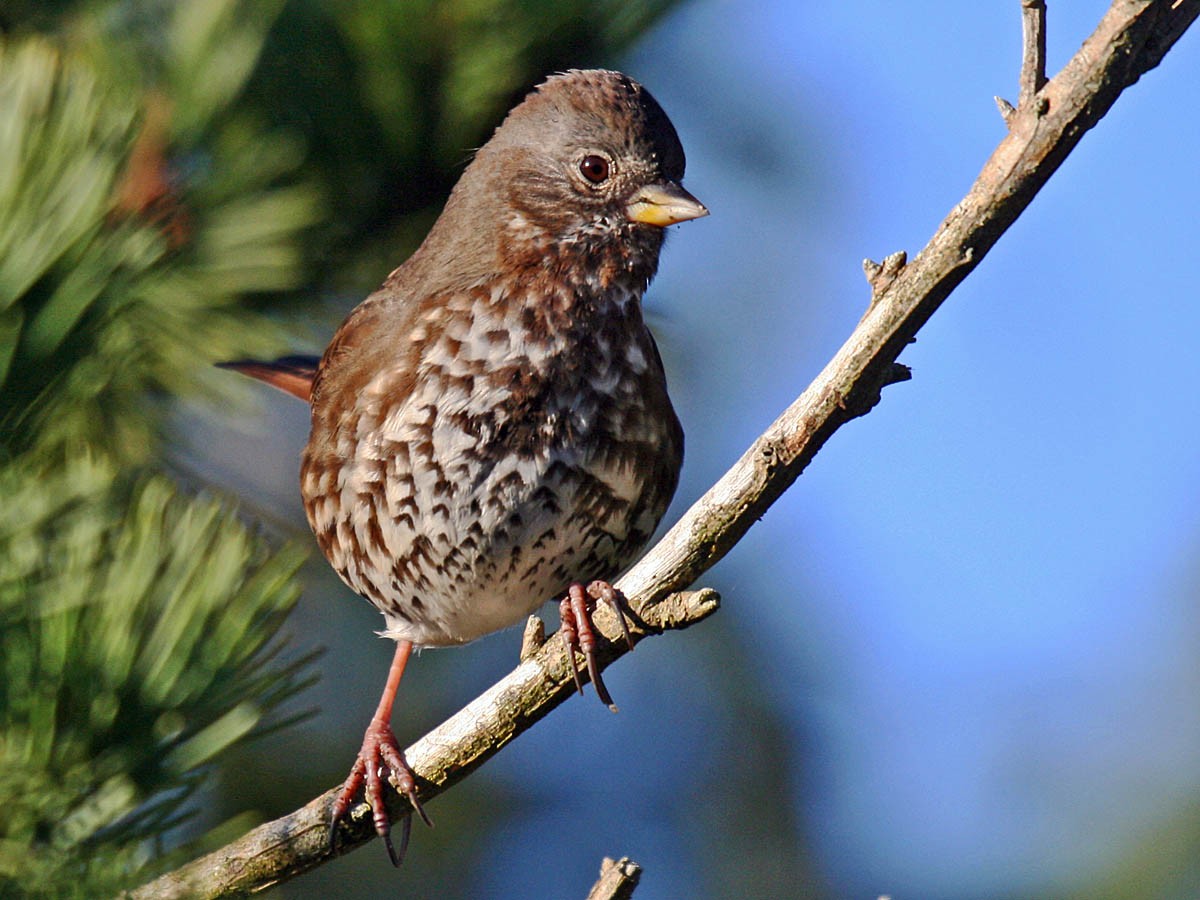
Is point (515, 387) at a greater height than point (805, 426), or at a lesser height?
greater

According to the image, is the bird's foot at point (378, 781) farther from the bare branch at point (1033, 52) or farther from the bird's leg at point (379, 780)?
the bare branch at point (1033, 52)

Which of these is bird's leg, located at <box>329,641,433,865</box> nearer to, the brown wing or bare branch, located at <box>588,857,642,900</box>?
bare branch, located at <box>588,857,642,900</box>

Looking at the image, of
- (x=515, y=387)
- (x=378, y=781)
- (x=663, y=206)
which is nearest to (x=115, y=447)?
(x=378, y=781)

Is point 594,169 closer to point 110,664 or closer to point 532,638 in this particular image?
point 532,638

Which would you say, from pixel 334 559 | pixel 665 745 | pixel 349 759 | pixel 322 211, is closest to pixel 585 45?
pixel 322 211

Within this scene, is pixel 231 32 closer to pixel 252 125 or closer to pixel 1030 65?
pixel 252 125

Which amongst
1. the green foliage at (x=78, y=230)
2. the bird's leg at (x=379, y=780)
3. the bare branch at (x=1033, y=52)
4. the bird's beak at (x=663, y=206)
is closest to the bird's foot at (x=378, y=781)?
the bird's leg at (x=379, y=780)
